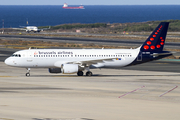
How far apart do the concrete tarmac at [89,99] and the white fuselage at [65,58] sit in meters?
4.68

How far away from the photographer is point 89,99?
1208 inches

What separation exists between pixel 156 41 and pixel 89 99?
22690 mm

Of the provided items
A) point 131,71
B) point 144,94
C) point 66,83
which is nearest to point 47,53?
point 66,83

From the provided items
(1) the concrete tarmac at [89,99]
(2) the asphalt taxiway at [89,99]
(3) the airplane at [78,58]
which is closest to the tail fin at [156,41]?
(3) the airplane at [78,58]

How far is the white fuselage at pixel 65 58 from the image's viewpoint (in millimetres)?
47125

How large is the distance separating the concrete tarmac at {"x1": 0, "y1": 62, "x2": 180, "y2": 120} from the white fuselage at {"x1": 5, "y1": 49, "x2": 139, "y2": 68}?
468 cm

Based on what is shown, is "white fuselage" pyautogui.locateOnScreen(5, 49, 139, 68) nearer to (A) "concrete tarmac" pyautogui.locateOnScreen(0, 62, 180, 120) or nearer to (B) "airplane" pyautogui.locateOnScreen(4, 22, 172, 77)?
(B) "airplane" pyautogui.locateOnScreen(4, 22, 172, 77)

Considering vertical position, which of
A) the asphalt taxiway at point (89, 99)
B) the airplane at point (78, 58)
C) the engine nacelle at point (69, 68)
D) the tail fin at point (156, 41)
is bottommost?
the asphalt taxiway at point (89, 99)

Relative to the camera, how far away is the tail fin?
49.4 meters

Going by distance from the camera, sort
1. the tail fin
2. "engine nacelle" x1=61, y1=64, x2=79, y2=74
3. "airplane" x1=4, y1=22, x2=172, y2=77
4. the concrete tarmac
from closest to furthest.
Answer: the concrete tarmac < "engine nacelle" x1=61, y1=64, x2=79, y2=74 < "airplane" x1=4, y1=22, x2=172, y2=77 < the tail fin

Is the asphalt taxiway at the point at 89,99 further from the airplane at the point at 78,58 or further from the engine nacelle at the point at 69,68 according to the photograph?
the airplane at the point at 78,58

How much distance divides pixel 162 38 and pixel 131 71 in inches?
325

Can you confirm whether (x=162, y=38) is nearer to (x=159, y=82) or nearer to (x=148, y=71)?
(x=148, y=71)

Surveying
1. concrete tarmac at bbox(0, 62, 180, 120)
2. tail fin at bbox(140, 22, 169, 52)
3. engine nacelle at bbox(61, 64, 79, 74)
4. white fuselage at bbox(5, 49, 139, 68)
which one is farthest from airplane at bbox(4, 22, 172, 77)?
concrete tarmac at bbox(0, 62, 180, 120)
